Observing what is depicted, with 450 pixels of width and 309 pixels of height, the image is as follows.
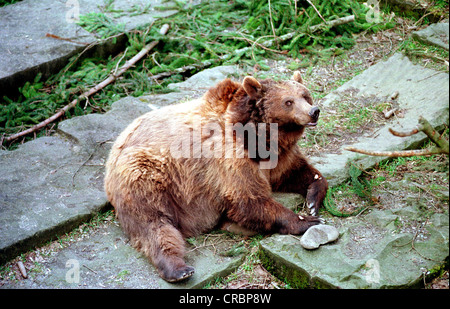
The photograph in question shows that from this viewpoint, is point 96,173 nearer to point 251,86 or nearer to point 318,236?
point 251,86

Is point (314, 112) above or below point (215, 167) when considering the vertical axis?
above

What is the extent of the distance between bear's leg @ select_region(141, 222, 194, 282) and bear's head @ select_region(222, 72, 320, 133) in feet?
4.68

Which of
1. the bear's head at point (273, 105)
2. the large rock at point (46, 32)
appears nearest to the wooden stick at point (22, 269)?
the bear's head at point (273, 105)

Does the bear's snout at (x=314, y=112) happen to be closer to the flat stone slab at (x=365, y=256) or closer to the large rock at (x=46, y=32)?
the flat stone slab at (x=365, y=256)

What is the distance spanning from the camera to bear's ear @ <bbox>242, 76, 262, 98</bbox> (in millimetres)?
5332

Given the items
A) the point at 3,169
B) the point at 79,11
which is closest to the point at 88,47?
the point at 79,11

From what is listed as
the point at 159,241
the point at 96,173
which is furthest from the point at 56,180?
the point at 159,241

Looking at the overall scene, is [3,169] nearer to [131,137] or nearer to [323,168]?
[131,137]

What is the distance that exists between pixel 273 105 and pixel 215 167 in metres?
0.95

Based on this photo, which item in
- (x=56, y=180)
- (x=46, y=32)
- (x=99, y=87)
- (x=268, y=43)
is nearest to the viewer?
Answer: (x=56, y=180)

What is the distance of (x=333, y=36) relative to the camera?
9164 millimetres

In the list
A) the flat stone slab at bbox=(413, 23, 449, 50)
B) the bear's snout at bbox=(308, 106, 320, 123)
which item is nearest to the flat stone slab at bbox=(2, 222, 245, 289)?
the bear's snout at bbox=(308, 106, 320, 123)

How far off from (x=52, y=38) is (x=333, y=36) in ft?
17.6

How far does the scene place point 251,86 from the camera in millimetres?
5398
